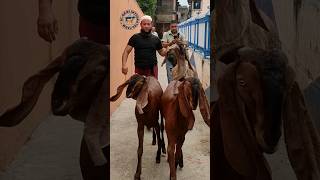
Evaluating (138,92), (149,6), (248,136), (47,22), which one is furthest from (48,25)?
(149,6)

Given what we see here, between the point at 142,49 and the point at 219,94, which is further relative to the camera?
the point at 142,49

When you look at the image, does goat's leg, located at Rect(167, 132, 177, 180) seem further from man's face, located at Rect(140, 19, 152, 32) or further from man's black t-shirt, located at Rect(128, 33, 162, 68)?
man's face, located at Rect(140, 19, 152, 32)

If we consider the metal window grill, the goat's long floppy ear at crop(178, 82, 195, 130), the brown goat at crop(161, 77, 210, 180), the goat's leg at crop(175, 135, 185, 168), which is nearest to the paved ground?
the goat's leg at crop(175, 135, 185, 168)

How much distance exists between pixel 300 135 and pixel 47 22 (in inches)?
83.3

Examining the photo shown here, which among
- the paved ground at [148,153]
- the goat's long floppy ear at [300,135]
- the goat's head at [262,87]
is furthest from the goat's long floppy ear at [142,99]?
the goat's long floppy ear at [300,135]

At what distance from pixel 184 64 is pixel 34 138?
221 centimetres

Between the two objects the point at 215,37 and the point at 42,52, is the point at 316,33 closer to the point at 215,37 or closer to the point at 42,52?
the point at 215,37

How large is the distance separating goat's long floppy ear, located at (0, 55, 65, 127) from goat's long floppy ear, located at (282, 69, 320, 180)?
1768mm

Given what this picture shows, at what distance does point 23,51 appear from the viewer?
309 centimetres

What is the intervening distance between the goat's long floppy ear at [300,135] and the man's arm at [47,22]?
185 cm

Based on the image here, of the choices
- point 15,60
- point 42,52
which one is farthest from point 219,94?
point 15,60

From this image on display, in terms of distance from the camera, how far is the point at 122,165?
16.8 feet

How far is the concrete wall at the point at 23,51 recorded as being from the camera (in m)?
2.96

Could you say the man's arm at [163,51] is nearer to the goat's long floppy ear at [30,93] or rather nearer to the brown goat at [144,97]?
the brown goat at [144,97]
